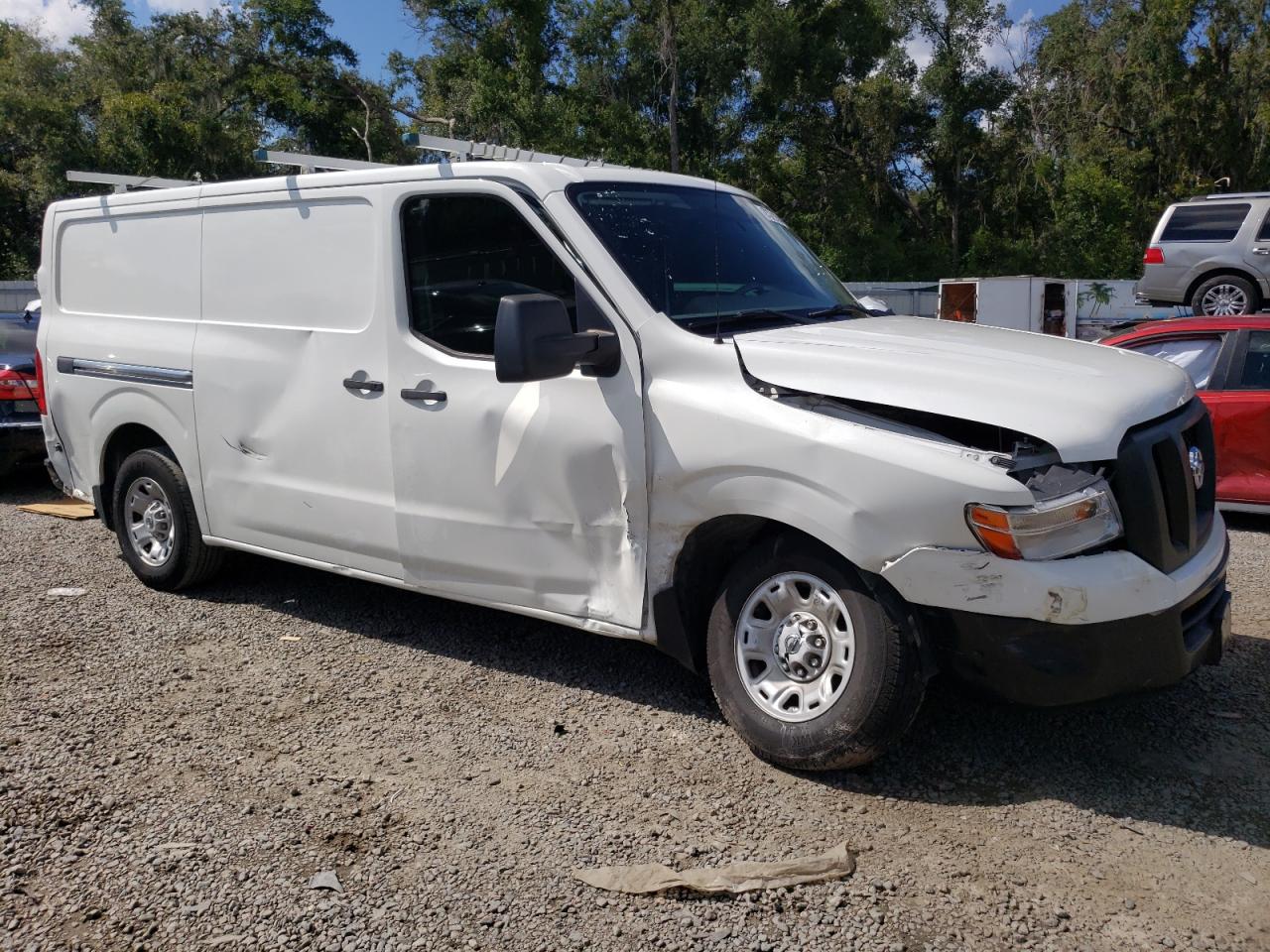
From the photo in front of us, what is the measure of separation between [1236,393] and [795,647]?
498 centimetres

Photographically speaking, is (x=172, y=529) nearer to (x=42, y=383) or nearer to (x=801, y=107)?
(x=42, y=383)

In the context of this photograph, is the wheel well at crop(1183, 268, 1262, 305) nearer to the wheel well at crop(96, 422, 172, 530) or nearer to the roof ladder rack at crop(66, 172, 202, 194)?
the roof ladder rack at crop(66, 172, 202, 194)

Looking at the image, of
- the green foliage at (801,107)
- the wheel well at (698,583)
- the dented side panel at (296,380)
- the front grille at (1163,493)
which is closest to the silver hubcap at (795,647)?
the wheel well at (698,583)

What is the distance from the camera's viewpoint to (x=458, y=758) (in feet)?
13.0

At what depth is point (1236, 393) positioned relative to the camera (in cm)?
723

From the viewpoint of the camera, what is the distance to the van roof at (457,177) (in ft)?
14.1

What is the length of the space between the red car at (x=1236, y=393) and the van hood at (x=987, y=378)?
139 inches

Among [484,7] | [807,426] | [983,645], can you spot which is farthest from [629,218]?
[484,7]

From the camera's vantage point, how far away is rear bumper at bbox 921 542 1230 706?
10.9ft

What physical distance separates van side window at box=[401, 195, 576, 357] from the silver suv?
12976mm

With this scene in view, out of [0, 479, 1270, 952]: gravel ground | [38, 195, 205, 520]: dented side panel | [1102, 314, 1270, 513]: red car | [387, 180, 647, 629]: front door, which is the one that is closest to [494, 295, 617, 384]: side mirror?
[387, 180, 647, 629]: front door

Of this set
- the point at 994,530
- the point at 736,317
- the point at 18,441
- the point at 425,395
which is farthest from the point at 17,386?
the point at 994,530

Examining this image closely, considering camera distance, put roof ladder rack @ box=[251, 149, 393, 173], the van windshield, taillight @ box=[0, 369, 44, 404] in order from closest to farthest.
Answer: the van windshield → roof ladder rack @ box=[251, 149, 393, 173] → taillight @ box=[0, 369, 44, 404]

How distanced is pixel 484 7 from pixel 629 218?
3446 centimetres
